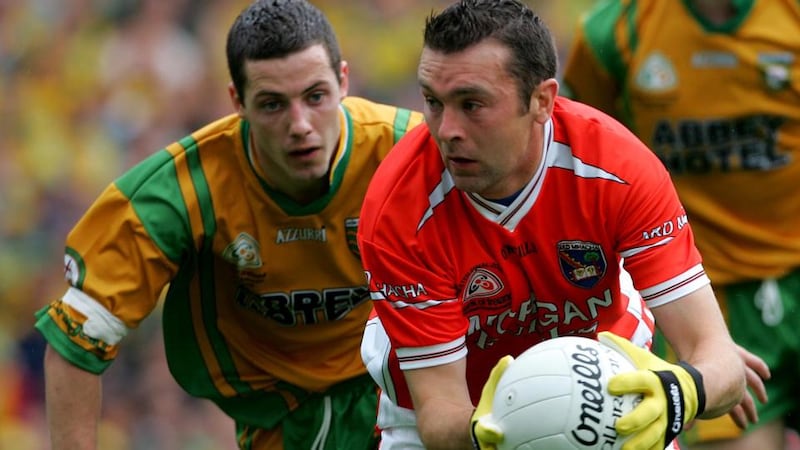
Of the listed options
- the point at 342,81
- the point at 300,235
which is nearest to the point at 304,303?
the point at 300,235

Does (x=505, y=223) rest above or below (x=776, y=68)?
above

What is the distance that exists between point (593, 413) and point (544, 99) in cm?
99

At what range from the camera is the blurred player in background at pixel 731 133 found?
611 cm

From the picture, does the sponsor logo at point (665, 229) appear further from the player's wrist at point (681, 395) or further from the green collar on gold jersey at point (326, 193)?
the green collar on gold jersey at point (326, 193)

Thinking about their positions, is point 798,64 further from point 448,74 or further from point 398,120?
point 448,74

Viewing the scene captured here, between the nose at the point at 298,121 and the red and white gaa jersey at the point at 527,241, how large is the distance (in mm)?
621

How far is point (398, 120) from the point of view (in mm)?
5363

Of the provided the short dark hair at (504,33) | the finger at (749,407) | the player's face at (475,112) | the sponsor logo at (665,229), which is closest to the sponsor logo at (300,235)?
the player's face at (475,112)

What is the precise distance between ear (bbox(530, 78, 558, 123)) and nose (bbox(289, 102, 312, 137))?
101 centimetres

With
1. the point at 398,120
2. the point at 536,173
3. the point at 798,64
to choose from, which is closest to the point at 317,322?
the point at 398,120

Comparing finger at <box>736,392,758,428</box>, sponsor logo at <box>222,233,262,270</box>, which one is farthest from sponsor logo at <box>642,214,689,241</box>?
sponsor logo at <box>222,233,262,270</box>

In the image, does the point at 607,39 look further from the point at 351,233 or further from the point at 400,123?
the point at 351,233

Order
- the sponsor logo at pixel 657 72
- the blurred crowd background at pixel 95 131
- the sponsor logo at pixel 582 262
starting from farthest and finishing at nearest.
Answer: the blurred crowd background at pixel 95 131 → the sponsor logo at pixel 657 72 → the sponsor logo at pixel 582 262

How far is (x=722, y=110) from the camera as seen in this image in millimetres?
6137
